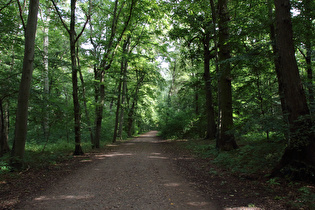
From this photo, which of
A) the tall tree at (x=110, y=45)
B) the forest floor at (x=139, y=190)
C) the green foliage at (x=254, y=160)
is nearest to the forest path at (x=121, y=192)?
the forest floor at (x=139, y=190)

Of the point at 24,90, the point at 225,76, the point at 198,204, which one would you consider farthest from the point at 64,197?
the point at 225,76

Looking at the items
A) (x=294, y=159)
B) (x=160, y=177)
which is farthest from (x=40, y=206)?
(x=294, y=159)

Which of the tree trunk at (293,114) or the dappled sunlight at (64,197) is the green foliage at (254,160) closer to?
the tree trunk at (293,114)

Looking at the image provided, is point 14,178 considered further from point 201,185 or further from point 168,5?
point 168,5

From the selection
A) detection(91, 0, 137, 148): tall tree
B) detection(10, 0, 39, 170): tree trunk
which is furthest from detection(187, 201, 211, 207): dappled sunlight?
detection(91, 0, 137, 148): tall tree

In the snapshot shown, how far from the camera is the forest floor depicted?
3.65 metres

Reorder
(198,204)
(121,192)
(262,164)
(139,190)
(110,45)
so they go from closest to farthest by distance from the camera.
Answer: (198,204), (121,192), (139,190), (262,164), (110,45)

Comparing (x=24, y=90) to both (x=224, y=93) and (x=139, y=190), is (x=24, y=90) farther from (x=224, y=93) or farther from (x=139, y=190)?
(x=224, y=93)

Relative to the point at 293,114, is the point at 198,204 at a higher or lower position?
lower

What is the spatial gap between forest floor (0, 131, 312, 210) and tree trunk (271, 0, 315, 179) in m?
0.64

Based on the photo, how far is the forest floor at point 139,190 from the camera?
3.65 metres

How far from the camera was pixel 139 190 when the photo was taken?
4477mm

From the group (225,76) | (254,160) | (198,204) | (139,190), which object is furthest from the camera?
(225,76)

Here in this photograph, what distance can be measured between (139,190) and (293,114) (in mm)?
4250
